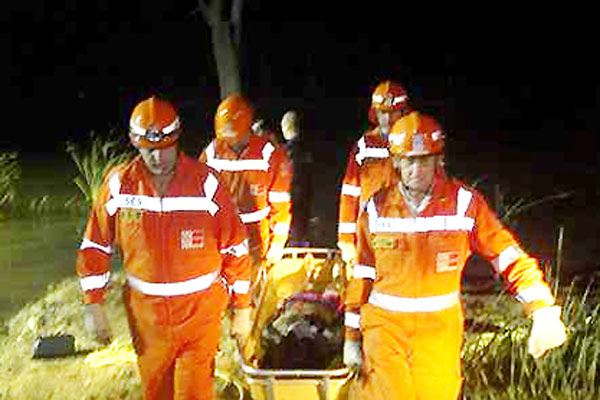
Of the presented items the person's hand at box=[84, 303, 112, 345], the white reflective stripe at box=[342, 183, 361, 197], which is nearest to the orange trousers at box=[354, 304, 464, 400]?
the person's hand at box=[84, 303, 112, 345]

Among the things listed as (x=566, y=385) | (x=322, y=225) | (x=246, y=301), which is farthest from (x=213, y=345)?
(x=322, y=225)

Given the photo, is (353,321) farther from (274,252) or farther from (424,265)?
(274,252)

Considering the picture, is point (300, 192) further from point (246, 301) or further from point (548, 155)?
point (548, 155)

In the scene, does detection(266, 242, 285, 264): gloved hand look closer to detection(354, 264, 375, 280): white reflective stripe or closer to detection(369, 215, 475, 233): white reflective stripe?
detection(354, 264, 375, 280): white reflective stripe

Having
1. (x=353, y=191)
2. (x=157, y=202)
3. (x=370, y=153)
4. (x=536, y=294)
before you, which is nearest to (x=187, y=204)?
(x=157, y=202)

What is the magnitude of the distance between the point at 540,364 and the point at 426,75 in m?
24.1

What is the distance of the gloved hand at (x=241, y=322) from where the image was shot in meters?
5.63

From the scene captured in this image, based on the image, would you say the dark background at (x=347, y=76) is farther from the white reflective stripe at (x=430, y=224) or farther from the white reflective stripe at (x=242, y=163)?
the white reflective stripe at (x=430, y=224)

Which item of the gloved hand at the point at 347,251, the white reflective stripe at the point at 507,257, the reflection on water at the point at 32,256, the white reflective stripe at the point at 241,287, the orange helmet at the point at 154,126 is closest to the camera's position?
the white reflective stripe at the point at 507,257

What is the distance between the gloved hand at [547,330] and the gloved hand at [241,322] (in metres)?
1.52

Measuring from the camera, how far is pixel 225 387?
261 inches

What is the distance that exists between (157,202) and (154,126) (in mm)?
381

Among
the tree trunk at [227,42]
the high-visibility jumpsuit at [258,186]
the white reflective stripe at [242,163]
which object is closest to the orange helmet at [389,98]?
the high-visibility jumpsuit at [258,186]

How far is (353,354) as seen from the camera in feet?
17.1
